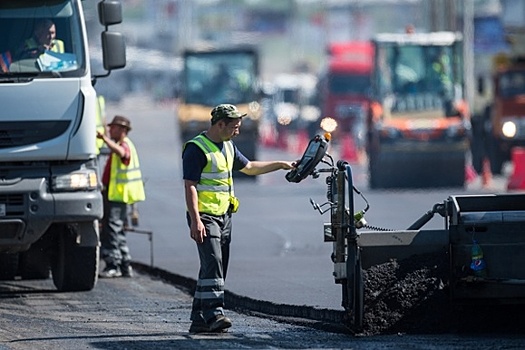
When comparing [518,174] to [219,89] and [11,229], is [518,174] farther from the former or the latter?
[11,229]

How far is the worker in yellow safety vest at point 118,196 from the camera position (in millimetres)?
15789

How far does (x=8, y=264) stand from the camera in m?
15.1

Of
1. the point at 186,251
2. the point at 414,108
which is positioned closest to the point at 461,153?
the point at 414,108

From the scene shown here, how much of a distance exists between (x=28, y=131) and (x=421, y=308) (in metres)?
4.40

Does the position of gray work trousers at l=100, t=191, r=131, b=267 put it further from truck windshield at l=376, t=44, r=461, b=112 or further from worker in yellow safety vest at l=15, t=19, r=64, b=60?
truck windshield at l=376, t=44, r=461, b=112

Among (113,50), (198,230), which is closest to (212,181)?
(198,230)

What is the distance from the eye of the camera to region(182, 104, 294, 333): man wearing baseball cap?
1084 centimetres

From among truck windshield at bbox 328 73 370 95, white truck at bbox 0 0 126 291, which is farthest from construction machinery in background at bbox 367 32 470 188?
truck windshield at bbox 328 73 370 95

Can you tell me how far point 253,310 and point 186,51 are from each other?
2646 centimetres

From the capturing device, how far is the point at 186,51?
38.7 metres

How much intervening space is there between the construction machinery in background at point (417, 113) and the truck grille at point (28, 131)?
18667mm

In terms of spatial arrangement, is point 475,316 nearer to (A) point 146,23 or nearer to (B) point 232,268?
(B) point 232,268

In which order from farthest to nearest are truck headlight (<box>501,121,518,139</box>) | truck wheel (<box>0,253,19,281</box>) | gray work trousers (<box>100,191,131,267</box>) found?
truck headlight (<box>501,121,518,139</box>) → gray work trousers (<box>100,191,131,267</box>) → truck wheel (<box>0,253,19,281</box>)

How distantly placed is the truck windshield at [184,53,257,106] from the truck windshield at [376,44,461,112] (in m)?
5.76
